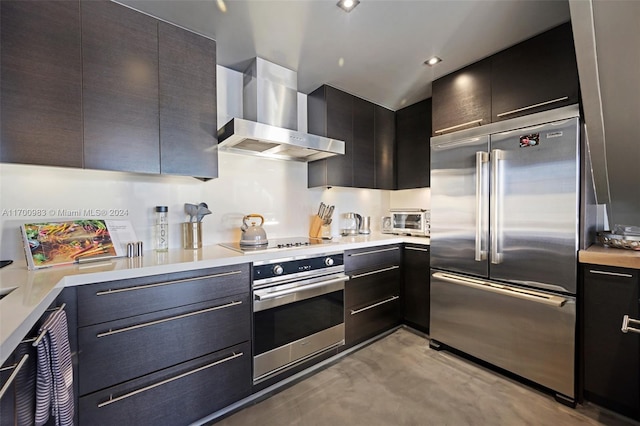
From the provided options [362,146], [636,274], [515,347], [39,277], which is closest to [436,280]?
[515,347]

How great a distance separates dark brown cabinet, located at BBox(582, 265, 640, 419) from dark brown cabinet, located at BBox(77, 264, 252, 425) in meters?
2.08

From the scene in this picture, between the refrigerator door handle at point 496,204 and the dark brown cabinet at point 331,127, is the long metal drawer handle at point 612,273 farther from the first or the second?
the dark brown cabinet at point 331,127

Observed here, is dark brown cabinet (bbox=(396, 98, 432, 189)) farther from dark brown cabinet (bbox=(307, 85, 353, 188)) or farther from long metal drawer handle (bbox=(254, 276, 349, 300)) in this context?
long metal drawer handle (bbox=(254, 276, 349, 300))

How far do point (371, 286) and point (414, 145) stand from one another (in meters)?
1.62

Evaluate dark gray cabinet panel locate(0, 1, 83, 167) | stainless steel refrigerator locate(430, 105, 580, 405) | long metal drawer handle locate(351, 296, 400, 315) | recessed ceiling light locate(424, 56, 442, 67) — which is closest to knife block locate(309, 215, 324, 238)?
long metal drawer handle locate(351, 296, 400, 315)

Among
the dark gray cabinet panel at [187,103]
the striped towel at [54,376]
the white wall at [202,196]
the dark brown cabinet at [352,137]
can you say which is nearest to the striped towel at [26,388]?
the striped towel at [54,376]

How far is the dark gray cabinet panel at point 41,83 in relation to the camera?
1.26 m

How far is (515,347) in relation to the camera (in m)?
1.89

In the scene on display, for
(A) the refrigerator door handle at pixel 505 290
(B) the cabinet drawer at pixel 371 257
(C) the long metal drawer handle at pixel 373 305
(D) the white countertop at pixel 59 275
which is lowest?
(C) the long metal drawer handle at pixel 373 305

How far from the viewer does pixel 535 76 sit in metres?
1.84

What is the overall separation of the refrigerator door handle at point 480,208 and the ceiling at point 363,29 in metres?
0.81

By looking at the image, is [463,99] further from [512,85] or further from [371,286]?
[371,286]

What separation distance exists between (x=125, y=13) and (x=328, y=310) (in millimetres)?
2316

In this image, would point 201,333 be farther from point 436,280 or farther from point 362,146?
point 362,146
